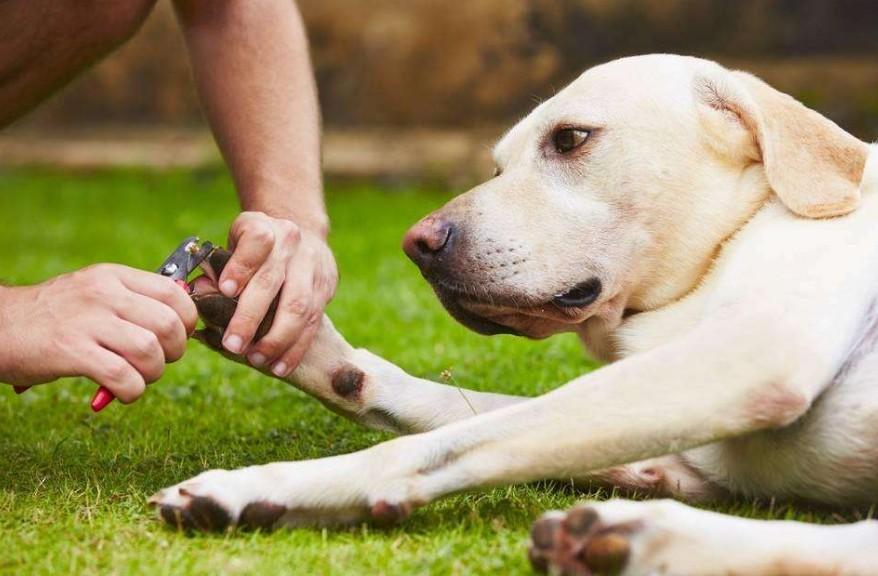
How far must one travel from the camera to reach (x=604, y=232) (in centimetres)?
302

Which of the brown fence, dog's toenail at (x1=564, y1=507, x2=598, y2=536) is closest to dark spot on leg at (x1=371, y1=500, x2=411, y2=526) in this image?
dog's toenail at (x1=564, y1=507, x2=598, y2=536)

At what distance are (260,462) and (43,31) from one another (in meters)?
1.40

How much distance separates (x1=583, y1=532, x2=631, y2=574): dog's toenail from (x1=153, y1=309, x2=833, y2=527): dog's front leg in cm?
31

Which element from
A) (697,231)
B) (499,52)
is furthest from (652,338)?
(499,52)

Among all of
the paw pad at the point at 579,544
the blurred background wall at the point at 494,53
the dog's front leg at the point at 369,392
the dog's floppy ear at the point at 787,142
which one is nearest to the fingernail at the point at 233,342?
the dog's front leg at the point at 369,392

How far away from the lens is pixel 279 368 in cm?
292

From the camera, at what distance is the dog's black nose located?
9.96 ft

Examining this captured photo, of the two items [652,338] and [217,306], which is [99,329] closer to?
[217,306]

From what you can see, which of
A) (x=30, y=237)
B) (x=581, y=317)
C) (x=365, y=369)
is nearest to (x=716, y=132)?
(x=581, y=317)

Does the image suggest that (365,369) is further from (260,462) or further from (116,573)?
(116,573)

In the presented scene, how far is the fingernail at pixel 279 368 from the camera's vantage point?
2.92 m

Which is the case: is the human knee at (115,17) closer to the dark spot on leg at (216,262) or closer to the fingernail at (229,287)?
the dark spot on leg at (216,262)

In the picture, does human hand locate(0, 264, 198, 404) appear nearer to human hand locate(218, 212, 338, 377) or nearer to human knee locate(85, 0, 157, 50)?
human hand locate(218, 212, 338, 377)

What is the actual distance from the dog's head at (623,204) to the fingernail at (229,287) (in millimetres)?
468
